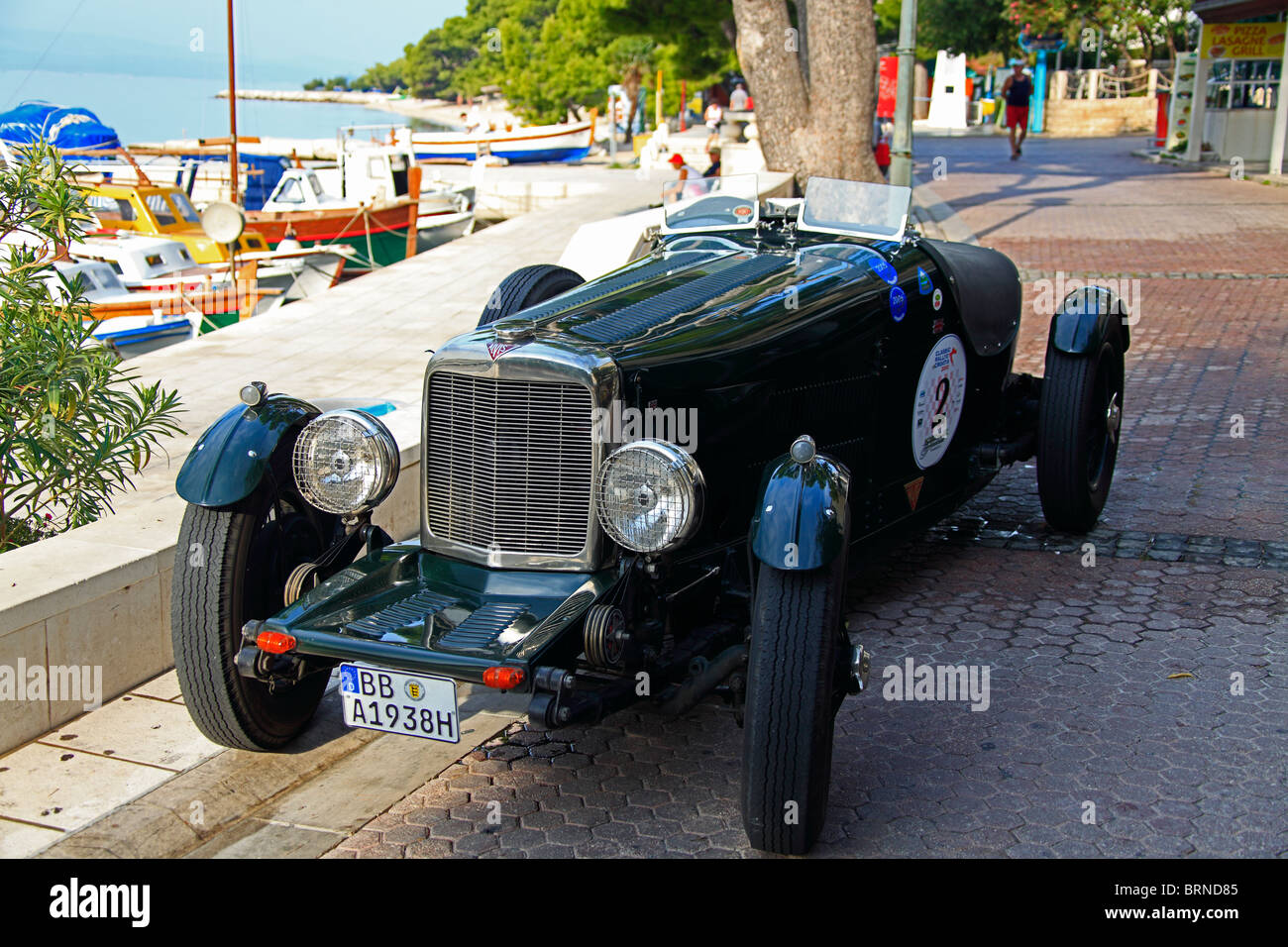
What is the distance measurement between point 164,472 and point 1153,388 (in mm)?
6605

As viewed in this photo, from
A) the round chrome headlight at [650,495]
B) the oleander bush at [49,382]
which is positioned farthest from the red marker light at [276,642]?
the oleander bush at [49,382]

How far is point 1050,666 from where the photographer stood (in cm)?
477

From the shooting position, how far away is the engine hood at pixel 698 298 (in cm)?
416

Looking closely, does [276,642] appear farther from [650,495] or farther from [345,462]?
[650,495]

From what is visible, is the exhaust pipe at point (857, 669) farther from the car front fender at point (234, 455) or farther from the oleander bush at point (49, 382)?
the oleander bush at point (49, 382)

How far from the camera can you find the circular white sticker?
5324 mm

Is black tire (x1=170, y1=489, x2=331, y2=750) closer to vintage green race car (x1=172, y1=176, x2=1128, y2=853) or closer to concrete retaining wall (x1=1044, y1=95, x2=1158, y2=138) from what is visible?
vintage green race car (x1=172, y1=176, x2=1128, y2=853)

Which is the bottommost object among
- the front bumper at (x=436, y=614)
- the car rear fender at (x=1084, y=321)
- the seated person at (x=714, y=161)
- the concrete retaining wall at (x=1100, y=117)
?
the front bumper at (x=436, y=614)

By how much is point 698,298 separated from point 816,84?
11.5 meters

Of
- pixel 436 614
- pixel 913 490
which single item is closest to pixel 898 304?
pixel 913 490

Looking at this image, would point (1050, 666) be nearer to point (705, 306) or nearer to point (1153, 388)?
point (705, 306)

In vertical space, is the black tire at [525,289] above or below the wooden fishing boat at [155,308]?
above

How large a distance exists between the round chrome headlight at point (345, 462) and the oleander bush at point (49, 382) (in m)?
1.35

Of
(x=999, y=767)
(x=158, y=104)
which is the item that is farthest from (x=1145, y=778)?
(x=158, y=104)
